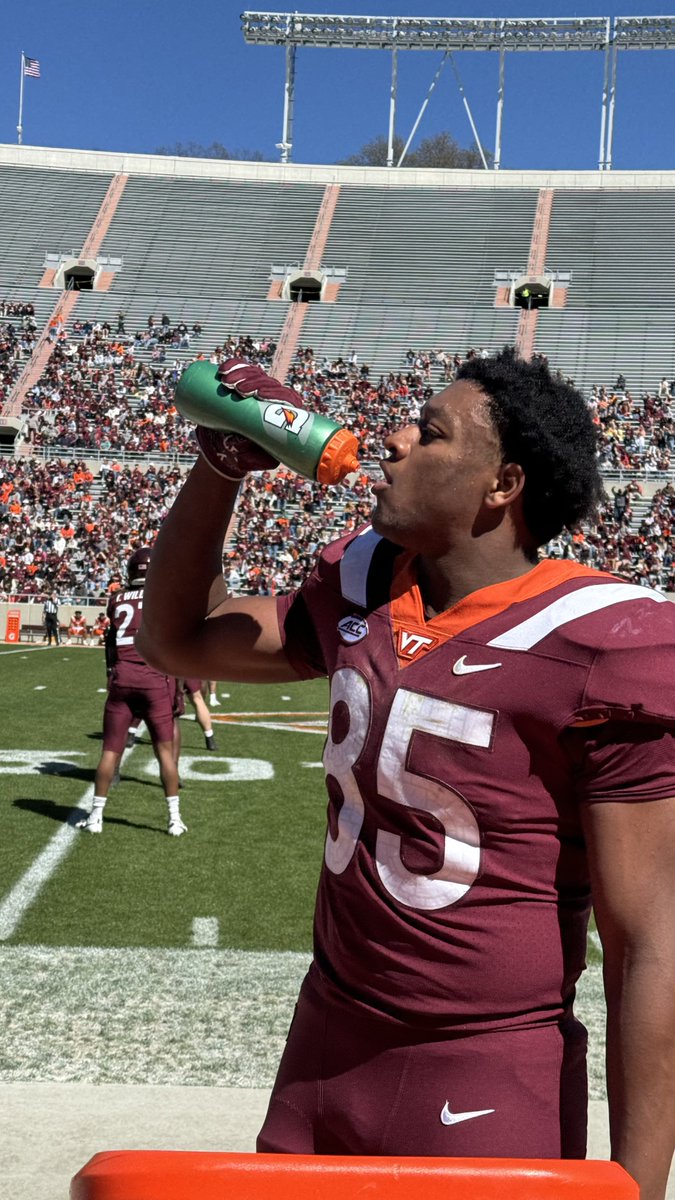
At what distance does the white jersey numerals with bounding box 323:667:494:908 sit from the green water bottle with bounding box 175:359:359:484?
39 cm

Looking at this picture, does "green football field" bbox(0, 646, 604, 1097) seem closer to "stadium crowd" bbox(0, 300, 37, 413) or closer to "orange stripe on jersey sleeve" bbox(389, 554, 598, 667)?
"orange stripe on jersey sleeve" bbox(389, 554, 598, 667)

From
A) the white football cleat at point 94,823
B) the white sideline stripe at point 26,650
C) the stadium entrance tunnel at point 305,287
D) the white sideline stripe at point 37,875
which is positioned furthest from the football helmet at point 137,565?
the stadium entrance tunnel at point 305,287

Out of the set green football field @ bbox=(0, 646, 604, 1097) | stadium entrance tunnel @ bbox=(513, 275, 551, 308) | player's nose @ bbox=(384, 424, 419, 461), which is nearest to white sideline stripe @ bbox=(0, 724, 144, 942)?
green football field @ bbox=(0, 646, 604, 1097)

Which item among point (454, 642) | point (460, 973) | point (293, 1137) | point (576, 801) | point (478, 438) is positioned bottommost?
point (293, 1137)

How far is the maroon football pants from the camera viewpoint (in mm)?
1737

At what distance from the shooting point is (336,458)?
2.09m

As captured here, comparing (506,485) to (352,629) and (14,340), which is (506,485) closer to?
(352,629)

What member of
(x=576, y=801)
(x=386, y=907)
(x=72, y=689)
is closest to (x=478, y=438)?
(x=576, y=801)

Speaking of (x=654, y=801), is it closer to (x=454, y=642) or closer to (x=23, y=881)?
(x=454, y=642)

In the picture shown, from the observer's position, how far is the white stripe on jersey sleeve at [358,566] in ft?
6.73

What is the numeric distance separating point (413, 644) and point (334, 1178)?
34.2 inches

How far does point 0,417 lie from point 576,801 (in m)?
36.1

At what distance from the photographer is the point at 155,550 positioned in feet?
7.44

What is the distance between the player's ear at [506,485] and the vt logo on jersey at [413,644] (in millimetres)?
251
